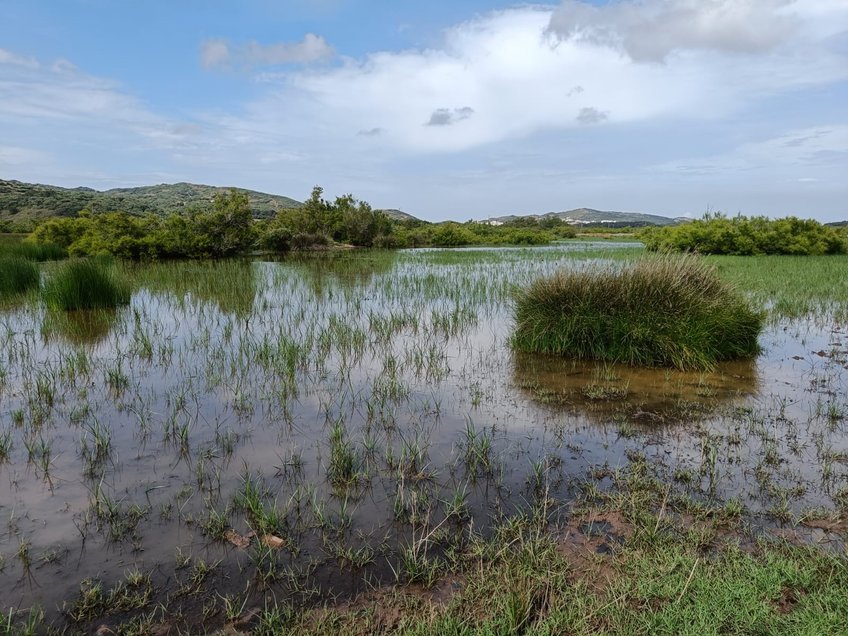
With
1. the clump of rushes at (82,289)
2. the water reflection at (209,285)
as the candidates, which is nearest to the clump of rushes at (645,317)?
the water reflection at (209,285)

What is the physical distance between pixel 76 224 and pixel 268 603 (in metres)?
32.0

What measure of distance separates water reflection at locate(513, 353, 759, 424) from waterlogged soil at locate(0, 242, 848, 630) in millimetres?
Result: 42

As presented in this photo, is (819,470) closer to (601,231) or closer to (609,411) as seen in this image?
(609,411)

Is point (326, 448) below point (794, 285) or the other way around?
below

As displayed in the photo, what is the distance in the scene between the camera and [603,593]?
2.60 m

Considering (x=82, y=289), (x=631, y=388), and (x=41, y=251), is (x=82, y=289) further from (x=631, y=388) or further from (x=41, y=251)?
(x=41, y=251)

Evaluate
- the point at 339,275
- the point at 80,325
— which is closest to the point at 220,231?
the point at 339,275

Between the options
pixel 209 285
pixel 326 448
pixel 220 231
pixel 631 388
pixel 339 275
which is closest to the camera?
pixel 326 448

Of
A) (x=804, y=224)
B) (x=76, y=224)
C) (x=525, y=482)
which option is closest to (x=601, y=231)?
(x=804, y=224)

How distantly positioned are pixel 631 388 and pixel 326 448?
400 cm

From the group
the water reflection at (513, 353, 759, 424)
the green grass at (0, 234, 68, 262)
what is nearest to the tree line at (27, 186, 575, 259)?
the green grass at (0, 234, 68, 262)

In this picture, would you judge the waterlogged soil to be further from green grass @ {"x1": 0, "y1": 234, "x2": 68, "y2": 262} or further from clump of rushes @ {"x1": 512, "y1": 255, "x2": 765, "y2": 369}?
green grass @ {"x1": 0, "y1": 234, "x2": 68, "y2": 262}

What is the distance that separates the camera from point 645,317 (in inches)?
304

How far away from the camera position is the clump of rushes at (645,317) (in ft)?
24.6
